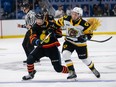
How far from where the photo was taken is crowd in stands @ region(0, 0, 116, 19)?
16.2m

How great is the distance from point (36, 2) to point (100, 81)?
1038 cm

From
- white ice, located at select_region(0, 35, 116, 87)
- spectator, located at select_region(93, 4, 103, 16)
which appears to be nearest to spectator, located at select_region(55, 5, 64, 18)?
spectator, located at select_region(93, 4, 103, 16)

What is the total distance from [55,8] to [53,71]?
368 inches

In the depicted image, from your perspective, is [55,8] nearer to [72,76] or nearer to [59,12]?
[59,12]

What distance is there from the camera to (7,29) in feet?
50.6

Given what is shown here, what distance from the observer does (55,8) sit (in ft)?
57.0

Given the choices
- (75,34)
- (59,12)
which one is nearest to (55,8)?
(59,12)

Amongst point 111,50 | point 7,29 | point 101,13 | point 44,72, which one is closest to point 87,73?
point 44,72

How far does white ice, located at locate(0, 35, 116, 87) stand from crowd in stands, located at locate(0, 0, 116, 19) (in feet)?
12.5

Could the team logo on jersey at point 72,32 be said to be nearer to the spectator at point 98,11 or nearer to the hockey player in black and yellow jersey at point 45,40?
the hockey player in black and yellow jersey at point 45,40

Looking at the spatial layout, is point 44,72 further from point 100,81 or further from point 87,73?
point 100,81

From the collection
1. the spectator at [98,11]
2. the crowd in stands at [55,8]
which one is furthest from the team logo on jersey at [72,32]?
the spectator at [98,11]

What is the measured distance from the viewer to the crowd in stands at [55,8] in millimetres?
16188

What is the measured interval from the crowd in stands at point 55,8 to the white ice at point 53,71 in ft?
12.5
